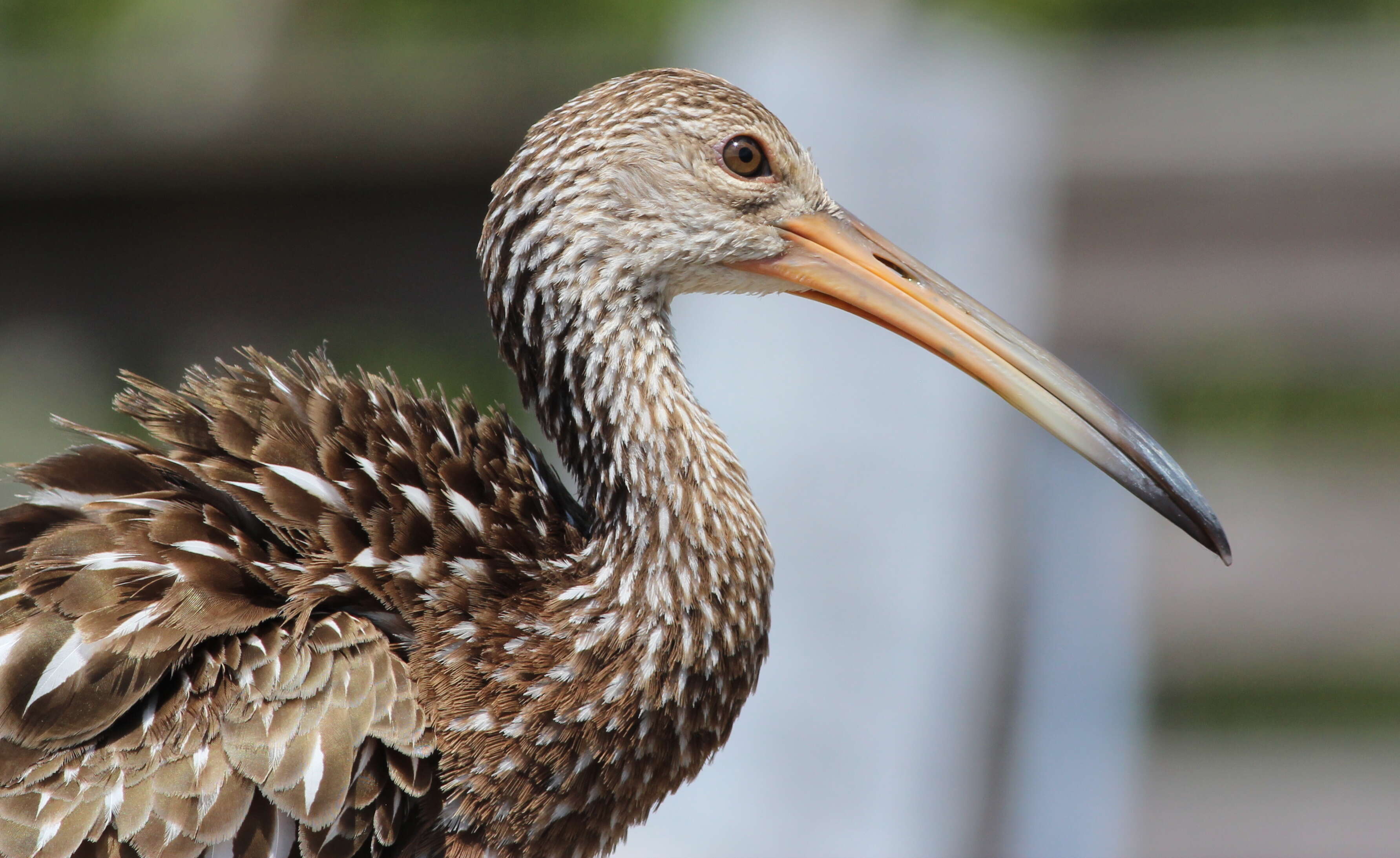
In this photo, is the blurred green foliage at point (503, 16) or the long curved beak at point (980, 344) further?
the blurred green foliage at point (503, 16)

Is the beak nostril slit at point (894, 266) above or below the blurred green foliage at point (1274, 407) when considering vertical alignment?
below

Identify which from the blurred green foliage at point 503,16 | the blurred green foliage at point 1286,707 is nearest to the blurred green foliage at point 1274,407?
the blurred green foliage at point 1286,707

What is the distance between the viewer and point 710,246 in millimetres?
2719

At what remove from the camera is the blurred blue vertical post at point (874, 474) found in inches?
124

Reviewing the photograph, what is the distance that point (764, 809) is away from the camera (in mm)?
3062

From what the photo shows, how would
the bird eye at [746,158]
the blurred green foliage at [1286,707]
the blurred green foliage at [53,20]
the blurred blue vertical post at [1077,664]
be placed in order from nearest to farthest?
the bird eye at [746,158], the blurred blue vertical post at [1077,664], the blurred green foliage at [53,20], the blurred green foliage at [1286,707]

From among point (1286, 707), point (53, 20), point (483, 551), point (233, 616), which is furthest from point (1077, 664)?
point (53, 20)

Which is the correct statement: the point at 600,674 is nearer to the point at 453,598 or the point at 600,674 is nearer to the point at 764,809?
the point at 453,598

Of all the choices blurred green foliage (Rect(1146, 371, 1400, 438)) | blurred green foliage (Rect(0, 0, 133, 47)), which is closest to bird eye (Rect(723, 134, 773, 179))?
blurred green foliage (Rect(0, 0, 133, 47))

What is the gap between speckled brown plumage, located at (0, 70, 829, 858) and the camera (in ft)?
7.16

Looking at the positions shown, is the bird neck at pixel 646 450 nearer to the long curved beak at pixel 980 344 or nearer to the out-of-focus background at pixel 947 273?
the long curved beak at pixel 980 344

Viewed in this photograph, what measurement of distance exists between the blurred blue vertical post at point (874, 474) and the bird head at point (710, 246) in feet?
2.60

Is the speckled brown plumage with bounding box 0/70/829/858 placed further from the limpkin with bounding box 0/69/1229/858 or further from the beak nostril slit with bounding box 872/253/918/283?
the beak nostril slit with bounding box 872/253/918/283

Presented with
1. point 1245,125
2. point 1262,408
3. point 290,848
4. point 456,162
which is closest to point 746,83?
point 456,162
